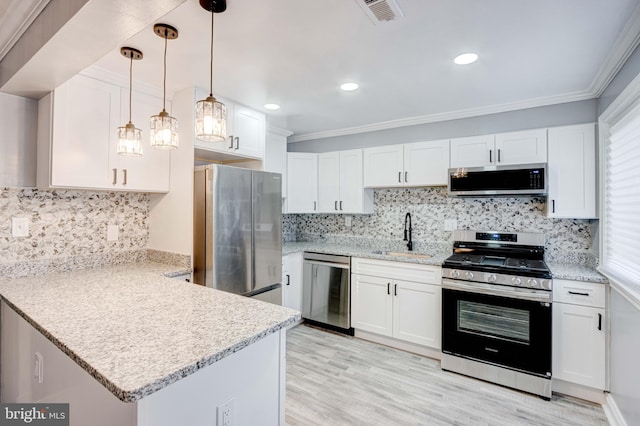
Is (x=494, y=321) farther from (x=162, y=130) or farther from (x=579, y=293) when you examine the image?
(x=162, y=130)

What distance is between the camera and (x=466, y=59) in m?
2.10

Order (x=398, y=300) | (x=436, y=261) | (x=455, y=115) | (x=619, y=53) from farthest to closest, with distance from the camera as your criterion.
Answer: (x=455, y=115)
(x=398, y=300)
(x=436, y=261)
(x=619, y=53)

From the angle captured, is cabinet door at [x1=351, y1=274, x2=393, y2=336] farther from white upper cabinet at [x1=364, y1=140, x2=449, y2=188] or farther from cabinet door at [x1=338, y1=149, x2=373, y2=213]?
white upper cabinet at [x1=364, y1=140, x2=449, y2=188]

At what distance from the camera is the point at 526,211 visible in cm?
301

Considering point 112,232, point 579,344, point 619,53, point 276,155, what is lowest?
point 579,344

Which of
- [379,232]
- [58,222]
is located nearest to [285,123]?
[379,232]

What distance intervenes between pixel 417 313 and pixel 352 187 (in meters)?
1.58

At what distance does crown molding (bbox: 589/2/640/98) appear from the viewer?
1.69m

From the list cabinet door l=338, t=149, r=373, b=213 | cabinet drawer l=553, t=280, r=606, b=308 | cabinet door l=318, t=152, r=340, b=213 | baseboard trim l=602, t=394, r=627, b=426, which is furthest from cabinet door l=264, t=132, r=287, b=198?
baseboard trim l=602, t=394, r=627, b=426

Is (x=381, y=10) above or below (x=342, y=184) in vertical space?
above

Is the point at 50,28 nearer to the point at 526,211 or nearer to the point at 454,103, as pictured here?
the point at 454,103

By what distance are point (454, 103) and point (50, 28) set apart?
9.75 feet

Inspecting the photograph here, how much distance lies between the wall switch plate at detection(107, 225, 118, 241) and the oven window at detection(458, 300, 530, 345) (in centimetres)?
299

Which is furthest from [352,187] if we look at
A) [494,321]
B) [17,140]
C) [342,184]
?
[17,140]
